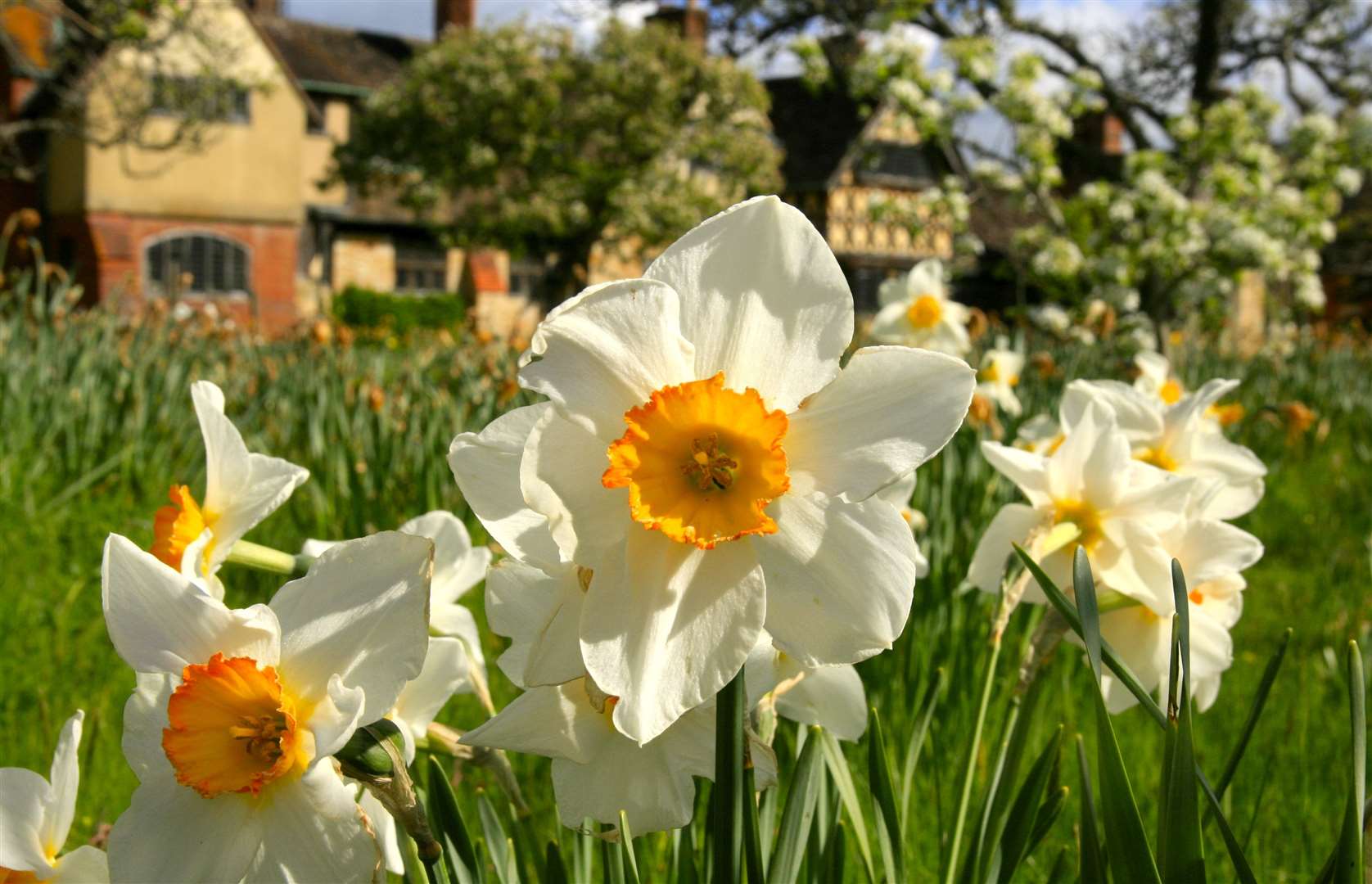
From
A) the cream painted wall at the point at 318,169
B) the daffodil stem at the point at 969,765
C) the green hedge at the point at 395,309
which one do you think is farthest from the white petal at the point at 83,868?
the cream painted wall at the point at 318,169

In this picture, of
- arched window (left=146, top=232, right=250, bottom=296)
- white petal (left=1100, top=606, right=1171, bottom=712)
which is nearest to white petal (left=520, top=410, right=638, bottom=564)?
white petal (left=1100, top=606, right=1171, bottom=712)

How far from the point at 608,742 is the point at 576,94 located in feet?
67.4

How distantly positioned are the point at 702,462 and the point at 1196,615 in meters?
0.60

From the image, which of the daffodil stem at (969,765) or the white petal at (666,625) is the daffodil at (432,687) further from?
the daffodil stem at (969,765)

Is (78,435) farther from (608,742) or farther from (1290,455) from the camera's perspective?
(1290,455)

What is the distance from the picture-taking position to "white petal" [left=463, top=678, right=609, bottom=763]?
2.65 ft

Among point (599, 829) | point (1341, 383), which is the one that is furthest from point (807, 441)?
point (1341, 383)

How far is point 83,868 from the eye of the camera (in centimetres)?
78

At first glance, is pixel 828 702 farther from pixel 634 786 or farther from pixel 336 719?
pixel 336 719

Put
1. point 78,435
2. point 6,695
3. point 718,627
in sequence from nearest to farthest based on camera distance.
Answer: point 718,627
point 6,695
point 78,435

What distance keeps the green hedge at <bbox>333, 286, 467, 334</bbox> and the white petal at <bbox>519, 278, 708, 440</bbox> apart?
22593mm

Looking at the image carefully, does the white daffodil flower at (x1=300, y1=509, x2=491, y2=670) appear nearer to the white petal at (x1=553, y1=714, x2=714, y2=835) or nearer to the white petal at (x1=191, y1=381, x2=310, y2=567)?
the white petal at (x1=191, y1=381, x2=310, y2=567)

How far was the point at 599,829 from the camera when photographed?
1116 millimetres

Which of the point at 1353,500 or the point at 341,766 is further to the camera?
the point at 1353,500
